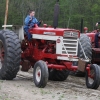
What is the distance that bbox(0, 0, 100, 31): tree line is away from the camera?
50.6 metres

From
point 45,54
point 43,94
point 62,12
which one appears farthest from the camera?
point 62,12

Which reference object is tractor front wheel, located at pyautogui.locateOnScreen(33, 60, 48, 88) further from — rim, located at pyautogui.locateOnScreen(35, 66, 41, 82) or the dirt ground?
the dirt ground

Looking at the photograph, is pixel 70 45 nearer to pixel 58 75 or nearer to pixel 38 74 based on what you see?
pixel 38 74

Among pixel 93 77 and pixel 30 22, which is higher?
pixel 30 22

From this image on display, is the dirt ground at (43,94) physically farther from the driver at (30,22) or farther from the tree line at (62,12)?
the tree line at (62,12)

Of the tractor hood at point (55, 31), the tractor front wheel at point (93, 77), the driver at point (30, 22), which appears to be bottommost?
the tractor front wheel at point (93, 77)

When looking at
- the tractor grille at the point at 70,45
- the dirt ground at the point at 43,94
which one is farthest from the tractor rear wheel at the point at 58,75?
the dirt ground at the point at 43,94

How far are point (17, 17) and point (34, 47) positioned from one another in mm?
42863

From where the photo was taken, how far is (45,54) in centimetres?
1036

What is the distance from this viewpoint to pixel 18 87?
9234mm

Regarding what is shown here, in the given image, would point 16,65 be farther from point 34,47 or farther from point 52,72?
point 52,72

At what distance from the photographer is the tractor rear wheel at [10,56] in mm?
10227

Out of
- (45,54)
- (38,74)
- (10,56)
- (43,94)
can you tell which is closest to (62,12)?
(45,54)

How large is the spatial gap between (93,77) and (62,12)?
148ft
